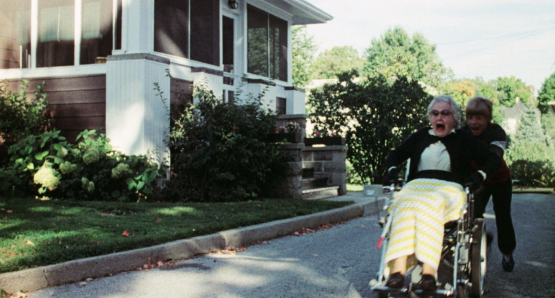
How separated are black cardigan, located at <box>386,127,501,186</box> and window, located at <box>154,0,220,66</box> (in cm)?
787

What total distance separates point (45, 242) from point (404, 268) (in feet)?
12.7

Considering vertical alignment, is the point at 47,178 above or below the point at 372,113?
below

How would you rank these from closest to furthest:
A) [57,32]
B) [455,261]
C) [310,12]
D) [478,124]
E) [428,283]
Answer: [428,283] → [455,261] → [478,124] → [57,32] → [310,12]

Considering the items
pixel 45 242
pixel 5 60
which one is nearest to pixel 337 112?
pixel 5 60

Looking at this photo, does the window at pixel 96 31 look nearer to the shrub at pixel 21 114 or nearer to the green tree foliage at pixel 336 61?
the shrub at pixel 21 114

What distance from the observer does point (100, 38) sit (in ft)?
37.3

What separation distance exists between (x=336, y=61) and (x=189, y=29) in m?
74.6

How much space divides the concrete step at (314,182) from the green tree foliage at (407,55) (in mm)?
52980

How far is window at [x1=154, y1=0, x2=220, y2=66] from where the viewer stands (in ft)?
38.0

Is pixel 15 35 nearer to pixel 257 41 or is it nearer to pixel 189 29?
pixel 189 29

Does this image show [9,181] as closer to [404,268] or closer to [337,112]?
[404,268]

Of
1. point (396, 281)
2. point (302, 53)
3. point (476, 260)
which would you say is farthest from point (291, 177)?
point (302, 53)

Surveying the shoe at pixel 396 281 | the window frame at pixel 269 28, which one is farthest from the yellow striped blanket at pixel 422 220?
the window frame at pixel 269 28

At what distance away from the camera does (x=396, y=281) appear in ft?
12.3
